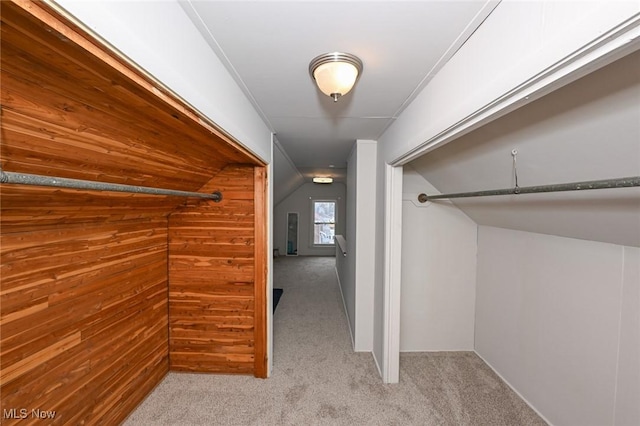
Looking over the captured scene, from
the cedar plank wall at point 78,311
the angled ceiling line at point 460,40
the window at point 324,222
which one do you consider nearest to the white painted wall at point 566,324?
the angled ceiling line at point 460,40

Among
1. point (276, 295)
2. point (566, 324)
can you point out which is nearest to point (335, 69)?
point (566, 324)

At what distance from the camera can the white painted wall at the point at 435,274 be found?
2502mm

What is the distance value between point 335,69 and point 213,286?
1996 mm

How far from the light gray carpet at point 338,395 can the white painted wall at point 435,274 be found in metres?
0.19

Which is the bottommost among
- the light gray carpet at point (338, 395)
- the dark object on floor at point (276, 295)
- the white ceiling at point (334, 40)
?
the light gray carpet at point (338, 395)

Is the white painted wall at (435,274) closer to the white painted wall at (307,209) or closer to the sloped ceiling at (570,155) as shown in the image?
the sloped ceiling at (570,155)

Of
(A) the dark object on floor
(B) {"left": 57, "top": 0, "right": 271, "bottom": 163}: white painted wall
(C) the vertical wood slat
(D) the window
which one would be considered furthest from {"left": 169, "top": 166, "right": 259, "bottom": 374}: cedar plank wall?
(D) the window

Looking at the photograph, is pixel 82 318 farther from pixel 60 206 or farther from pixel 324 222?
pixel 324 222

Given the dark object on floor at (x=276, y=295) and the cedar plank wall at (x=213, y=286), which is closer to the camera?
the cedar plank wall at (x=213, y=286)

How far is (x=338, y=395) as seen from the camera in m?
1.93

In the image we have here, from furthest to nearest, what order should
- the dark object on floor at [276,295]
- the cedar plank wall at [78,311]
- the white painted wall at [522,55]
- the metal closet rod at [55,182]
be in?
the dark object on floor at [276,295], the cedar plank wall at [78,311], the metal closet rod at [55,182], the white painted wall at [522,55]

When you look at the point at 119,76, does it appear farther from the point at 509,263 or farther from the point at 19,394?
the point at 509,263

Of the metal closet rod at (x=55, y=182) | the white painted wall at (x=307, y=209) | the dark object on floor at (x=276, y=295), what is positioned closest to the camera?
the metal closet rod at (x=55, y=182)

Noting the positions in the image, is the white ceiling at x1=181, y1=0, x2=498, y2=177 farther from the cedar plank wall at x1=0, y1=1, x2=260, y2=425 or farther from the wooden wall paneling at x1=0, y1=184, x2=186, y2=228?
the wooden wall paneling at x1=0, y1=184, x2=186, y2=228
